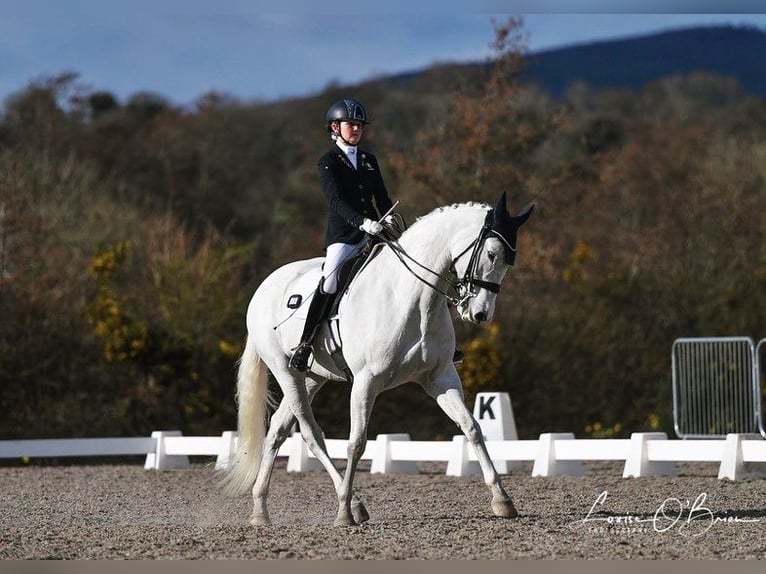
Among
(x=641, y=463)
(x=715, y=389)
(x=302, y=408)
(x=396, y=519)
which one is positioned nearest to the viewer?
(x=396, y=519)

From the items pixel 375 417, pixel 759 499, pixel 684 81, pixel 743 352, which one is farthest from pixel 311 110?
pixel 759 499

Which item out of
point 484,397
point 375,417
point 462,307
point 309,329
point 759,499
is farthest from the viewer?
point 375,417

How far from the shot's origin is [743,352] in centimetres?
1516

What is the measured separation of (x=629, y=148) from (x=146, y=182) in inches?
599

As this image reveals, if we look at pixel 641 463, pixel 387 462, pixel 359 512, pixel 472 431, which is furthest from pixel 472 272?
pixel 387 462

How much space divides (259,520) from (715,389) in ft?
26.7

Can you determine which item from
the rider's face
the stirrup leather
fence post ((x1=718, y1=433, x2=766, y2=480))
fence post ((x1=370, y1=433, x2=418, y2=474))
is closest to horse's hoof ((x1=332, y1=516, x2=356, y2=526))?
the stirrup leather

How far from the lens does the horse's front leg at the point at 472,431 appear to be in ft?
26.5

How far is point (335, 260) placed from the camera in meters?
8.60

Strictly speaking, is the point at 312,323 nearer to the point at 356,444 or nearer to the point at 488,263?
the point at 356,444

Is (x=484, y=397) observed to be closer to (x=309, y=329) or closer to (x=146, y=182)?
(x=309, y=329)

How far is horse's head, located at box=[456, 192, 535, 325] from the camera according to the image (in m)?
7.68
